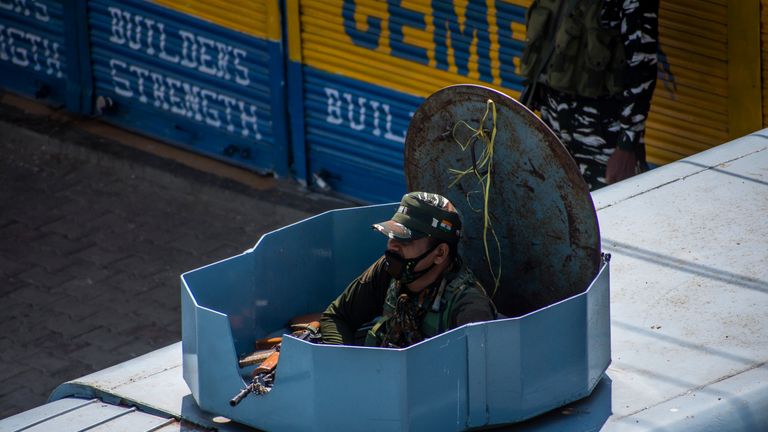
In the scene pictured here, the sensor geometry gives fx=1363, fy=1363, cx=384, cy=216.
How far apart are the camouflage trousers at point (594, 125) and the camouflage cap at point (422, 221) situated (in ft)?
7.91

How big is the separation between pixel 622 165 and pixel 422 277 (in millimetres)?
2422

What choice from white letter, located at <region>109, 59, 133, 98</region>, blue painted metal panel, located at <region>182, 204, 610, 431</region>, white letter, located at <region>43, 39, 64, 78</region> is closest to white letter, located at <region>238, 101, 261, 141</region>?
white letter, located at <region>109, 59, 133, 98</region>

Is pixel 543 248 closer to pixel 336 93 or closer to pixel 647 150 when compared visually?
pixel 647 150

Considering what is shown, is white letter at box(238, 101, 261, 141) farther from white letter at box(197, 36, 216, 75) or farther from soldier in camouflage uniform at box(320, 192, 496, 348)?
soldier in camouflage uniform at box(320, 192, 496, 348)

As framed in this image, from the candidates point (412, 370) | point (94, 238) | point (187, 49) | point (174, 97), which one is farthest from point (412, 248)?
point (174, 97)

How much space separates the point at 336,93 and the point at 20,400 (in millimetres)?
3240

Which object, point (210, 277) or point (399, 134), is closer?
point (210, 277)

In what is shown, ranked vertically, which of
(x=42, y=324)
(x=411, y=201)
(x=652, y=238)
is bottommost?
(x=42, y=324)

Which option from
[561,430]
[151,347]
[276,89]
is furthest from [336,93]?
[561,430]

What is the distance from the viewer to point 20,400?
7469 mm

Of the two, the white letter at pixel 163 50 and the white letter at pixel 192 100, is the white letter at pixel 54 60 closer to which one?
the white letter at pixel 163 50

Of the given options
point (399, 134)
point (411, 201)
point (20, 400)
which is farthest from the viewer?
point (399, 134)

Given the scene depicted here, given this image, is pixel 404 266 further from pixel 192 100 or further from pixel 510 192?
pixel 192 100

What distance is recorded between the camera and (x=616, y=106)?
7.19 metres
